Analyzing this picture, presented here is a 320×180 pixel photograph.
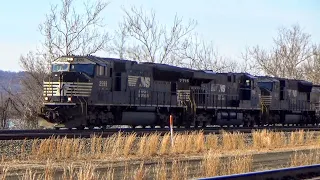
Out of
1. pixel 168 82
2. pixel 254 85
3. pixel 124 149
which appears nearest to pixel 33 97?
pixel 168 82

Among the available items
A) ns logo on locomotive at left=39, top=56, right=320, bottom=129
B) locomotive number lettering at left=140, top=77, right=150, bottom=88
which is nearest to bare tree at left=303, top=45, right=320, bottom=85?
ns logo on locomotive at left=39, top=56, right=320, bottom=129

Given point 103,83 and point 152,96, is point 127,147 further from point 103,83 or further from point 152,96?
point 152,96

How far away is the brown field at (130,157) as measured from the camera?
11.2m

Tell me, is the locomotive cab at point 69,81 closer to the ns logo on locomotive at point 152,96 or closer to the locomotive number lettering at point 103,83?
the ns logo on locomotive at point 152,96

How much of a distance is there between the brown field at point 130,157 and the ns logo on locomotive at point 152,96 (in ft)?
21.4

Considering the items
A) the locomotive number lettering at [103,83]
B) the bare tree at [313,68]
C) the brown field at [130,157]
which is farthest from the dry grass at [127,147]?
the bare tree at [313,68]

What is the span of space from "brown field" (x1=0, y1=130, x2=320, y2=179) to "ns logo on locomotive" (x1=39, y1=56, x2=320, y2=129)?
21.4 feet

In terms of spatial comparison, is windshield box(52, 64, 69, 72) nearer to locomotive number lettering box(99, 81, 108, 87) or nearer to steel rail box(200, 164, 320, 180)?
locomotive number lettering box(99, 81, 108, 87)

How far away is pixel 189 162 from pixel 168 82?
49.9 ft

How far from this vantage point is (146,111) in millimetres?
26984

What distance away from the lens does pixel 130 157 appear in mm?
15305

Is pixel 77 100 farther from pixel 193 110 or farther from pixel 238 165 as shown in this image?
pixel 238 165

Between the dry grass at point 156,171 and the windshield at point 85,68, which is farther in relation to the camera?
the windshield at point 85,68

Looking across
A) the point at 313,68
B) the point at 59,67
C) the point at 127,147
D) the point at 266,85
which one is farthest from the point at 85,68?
the point at 313,68
